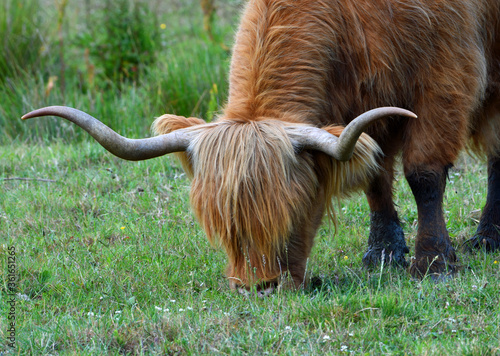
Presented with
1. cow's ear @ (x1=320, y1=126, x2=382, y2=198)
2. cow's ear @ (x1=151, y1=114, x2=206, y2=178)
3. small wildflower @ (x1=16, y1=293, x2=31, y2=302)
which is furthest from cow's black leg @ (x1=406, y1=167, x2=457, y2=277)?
small wildflower @ (x1=16, y1=293, x2=31, y2=302)

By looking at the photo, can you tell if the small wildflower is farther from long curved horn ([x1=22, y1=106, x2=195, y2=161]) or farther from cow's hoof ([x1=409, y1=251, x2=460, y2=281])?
cow's hoof ([x1=409, y1=251, x2=460, y2=281])

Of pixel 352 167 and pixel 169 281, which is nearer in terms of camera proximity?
pixel 352 167

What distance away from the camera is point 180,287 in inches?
149

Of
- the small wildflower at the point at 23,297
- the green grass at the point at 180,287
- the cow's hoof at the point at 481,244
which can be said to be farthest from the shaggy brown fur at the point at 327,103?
the small wildflower at the point at 23,297

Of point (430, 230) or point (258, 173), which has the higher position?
point (258, 173)

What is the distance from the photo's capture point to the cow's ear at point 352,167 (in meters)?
3.39

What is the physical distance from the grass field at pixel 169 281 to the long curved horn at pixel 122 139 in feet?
2.52

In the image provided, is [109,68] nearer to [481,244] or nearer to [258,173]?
[481,244]

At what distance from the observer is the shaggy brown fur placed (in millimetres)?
3326

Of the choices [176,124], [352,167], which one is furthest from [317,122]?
[176,124]

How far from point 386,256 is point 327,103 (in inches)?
44.2

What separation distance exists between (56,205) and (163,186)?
0.87 metres

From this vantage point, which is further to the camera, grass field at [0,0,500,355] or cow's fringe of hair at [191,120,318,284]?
cow's fringe of hair at [191,120,318,284]

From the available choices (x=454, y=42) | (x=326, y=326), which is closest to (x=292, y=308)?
(x=326, y=326)
